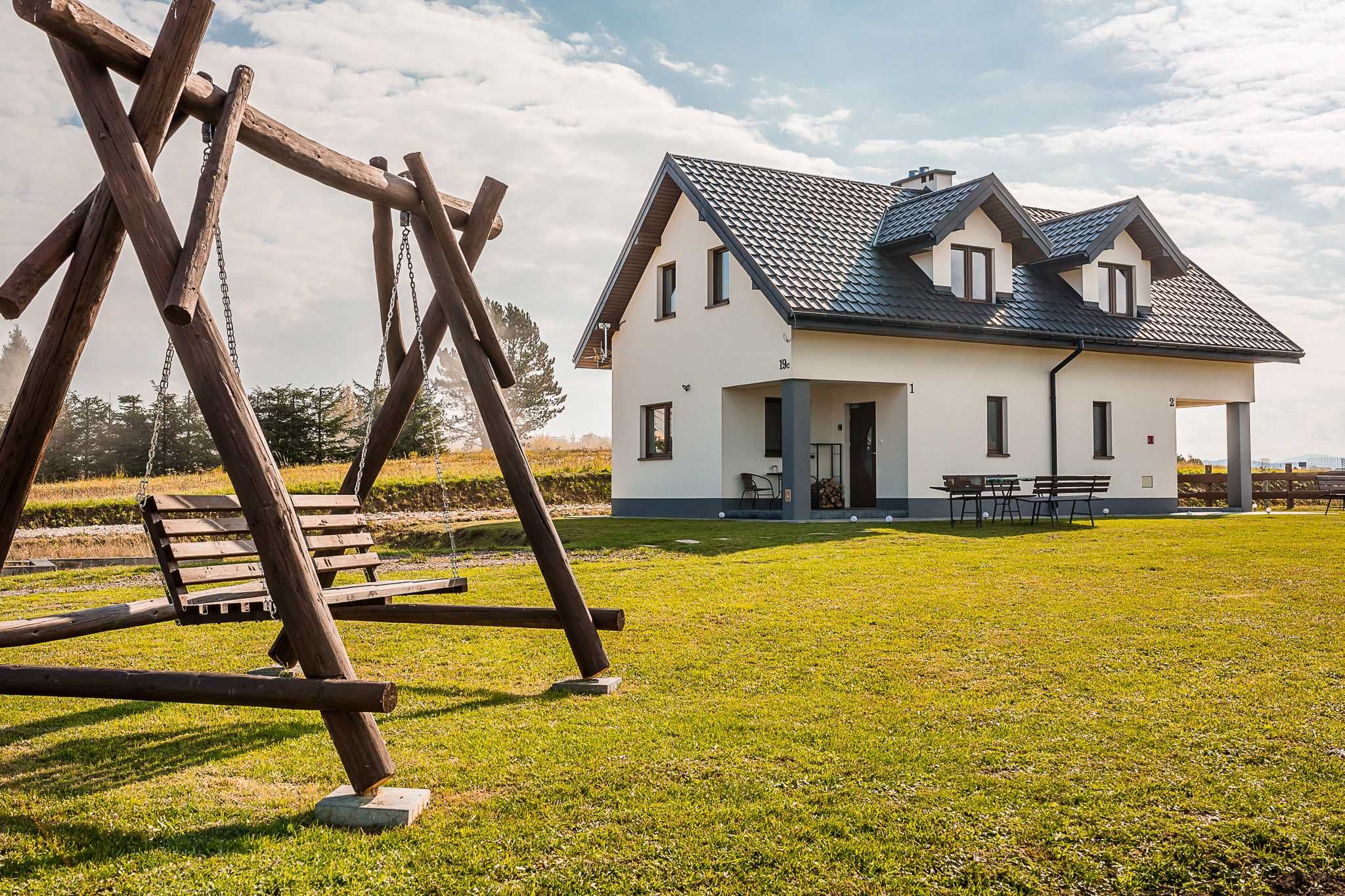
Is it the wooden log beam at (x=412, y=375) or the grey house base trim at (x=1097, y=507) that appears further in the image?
the grey house base trim at (x=1097, y=507)

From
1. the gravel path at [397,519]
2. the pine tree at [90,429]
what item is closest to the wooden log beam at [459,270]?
the gravel path at [397,519]

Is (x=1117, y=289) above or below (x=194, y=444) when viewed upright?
above

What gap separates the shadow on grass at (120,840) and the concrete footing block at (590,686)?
221 centimetres

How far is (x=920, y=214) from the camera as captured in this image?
848 inches

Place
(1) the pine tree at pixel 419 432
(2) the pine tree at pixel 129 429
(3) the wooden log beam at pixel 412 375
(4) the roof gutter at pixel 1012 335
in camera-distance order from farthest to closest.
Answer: (2) the pine tree at pixel 129 429
(1) the pine tree at pixel 419 432
(4) the roof gutter at pixel 1012 335
(3) the wooden log beam at pixel 412 375

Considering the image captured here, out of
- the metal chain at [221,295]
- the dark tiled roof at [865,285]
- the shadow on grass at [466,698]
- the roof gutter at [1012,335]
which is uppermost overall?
the dark tiled roof at [865,285]

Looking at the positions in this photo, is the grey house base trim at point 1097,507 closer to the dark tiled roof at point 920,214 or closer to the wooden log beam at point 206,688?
the dark tiled roof at point 920,214

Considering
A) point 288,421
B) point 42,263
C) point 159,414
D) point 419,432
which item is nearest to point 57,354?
point 42,263

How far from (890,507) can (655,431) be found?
18.6ft

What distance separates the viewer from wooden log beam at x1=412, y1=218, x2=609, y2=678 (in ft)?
21.0

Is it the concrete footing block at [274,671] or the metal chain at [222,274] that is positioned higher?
the metal chain at [222,274]

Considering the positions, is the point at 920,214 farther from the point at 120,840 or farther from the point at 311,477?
the point at 120,840

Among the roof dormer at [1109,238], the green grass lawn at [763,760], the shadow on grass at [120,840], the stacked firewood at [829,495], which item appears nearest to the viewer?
the green grass lawn at [763,760]

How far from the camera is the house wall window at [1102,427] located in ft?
75.4
